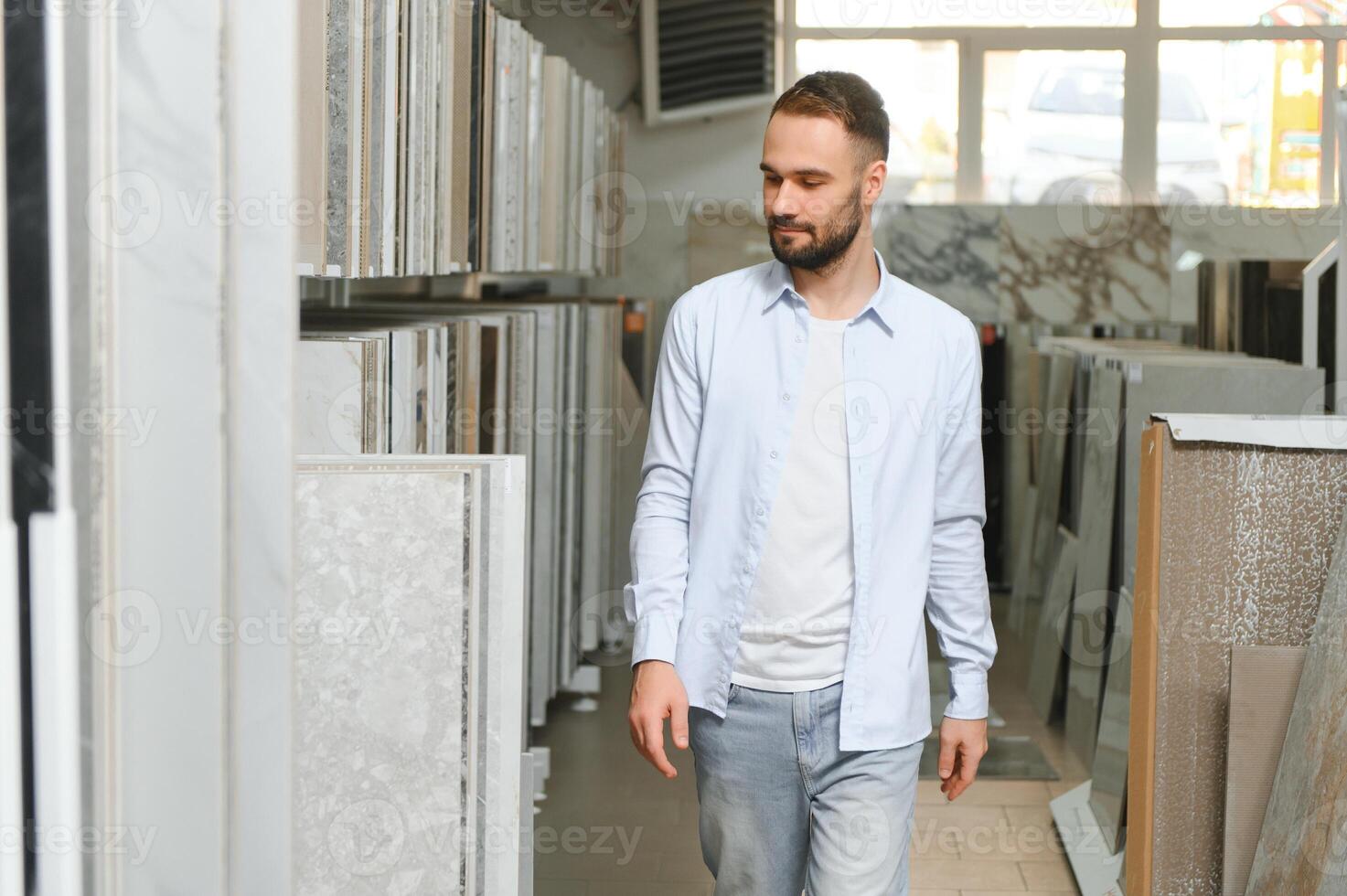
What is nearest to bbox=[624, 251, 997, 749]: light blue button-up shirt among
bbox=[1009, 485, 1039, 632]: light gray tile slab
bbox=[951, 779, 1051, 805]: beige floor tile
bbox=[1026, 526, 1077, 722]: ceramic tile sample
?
bbox=[951, 779, 1051, 805]: beige floor tile

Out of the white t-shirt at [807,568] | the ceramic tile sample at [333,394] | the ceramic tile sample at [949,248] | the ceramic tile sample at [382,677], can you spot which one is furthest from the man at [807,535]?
the ceramic tile sample at [949,248]

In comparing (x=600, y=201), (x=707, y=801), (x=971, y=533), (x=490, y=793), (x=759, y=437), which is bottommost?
(x=707, y=801)

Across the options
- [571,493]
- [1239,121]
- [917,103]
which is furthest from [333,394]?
[1239,121]

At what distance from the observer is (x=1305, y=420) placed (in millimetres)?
2094

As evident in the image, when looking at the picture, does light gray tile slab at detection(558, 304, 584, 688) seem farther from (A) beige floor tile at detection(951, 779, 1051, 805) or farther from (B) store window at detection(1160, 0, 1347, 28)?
(B) store window at detection(1160, 0, 1347, 28)

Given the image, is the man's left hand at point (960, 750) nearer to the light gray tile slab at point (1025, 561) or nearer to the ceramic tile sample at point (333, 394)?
the ceramic tile sample at point (333, 394)

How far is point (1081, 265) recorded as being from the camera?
6.07 m

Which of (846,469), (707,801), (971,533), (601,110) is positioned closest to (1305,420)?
(971,533)

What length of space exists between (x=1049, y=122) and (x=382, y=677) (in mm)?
5644

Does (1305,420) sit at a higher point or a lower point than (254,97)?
lower

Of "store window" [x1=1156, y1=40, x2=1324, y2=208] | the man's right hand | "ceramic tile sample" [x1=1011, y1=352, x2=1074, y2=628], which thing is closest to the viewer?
the man's right hand

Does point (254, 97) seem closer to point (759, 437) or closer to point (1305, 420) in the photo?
point (759, 437)

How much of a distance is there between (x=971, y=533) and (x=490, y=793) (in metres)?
0.72

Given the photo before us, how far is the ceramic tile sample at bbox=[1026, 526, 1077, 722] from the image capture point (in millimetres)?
4035
